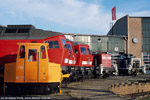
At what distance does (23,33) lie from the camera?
13219 mm

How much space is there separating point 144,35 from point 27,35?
30.9 metres

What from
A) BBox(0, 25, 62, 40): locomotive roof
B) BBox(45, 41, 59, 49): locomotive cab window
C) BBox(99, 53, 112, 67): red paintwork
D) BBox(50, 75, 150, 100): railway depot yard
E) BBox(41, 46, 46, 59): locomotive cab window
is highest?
BBox(0, 25, 62, 40): locomotive roof

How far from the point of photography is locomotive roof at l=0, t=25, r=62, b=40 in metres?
13.1

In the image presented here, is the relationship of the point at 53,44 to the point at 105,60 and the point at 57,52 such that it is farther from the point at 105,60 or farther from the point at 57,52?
the point at 105,60

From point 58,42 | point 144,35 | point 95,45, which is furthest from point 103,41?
point 58,42

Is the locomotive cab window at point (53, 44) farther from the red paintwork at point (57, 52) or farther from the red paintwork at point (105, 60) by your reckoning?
the red paintwork at point (105, 60)

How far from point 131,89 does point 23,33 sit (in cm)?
959

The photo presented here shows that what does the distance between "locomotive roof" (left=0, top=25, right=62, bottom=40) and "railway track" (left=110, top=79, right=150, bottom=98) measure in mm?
5724

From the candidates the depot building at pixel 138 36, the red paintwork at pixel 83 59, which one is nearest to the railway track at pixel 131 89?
the red paintwork at pixel 83 59

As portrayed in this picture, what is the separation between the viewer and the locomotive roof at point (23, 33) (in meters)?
13.1

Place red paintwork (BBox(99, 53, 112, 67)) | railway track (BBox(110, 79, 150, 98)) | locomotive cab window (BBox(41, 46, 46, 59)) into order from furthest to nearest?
1. red paintwork (BBox(99, 53, 112, 67))
2. railway track (BBox(110, 79, 150, 98))
3. locomotive cab window (BBox(41, 46, 46, 59))

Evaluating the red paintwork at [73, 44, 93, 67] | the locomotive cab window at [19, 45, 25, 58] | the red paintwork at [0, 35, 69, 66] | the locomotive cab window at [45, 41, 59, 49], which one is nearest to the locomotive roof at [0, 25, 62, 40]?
the red paintwork at [0, 35, 69, 66]

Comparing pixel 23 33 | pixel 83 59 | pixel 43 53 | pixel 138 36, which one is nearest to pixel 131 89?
pixel 83 59

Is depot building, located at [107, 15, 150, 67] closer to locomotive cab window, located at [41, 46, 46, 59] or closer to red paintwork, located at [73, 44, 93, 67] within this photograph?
red paintwork, located at [73, 44, 93, 67]
